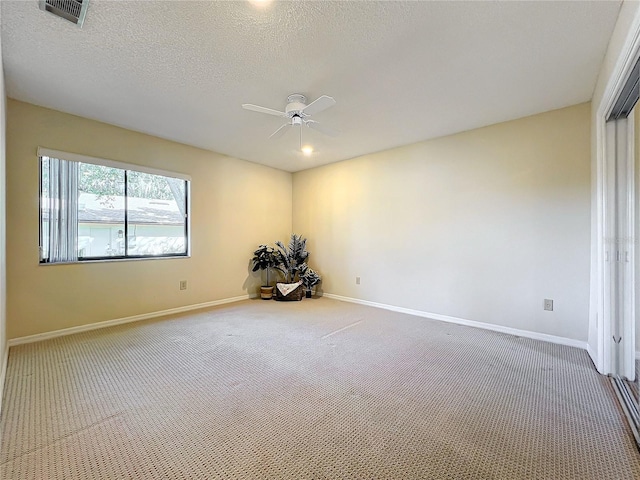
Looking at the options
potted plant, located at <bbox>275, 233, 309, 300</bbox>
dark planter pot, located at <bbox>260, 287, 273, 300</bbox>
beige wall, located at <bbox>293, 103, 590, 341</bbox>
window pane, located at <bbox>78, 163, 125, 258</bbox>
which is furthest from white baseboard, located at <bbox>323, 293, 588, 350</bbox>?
window pane, located at <bbox>78, 163, 125, 258</bbox>

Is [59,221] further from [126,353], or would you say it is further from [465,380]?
[465,380]

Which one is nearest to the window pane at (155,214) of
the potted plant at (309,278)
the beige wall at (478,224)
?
the potted plant at (309,278)

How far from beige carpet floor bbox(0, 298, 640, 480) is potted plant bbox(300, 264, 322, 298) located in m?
2.07

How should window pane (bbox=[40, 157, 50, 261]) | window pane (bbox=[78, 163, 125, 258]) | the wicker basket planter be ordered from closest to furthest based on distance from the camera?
window pane (bbox=[40, 157, 50, 261]), window pane (bbox=[78, 163, 125, 258]), the wicker basket planter

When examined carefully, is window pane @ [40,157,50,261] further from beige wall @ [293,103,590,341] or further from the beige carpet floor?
beige wall @ [293,103,590,341]

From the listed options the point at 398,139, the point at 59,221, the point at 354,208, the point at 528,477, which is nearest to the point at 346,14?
the point at 398,139

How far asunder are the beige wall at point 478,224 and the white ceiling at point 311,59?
0.46 metres

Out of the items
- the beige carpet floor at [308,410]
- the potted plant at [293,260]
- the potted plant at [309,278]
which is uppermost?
the potted plant at [293,260]

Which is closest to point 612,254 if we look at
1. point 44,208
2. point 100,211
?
point 100,211

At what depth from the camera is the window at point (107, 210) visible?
123 inches

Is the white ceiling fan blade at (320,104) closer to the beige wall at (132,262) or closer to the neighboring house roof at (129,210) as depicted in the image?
the beige wall at (132,262)

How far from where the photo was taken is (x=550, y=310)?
10.0 feet

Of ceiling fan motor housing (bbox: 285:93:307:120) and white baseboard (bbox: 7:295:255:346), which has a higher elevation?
ceiling fan motor housing (bbox: 285:93:307:120)

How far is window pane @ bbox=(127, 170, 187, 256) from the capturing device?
3.84 metres
